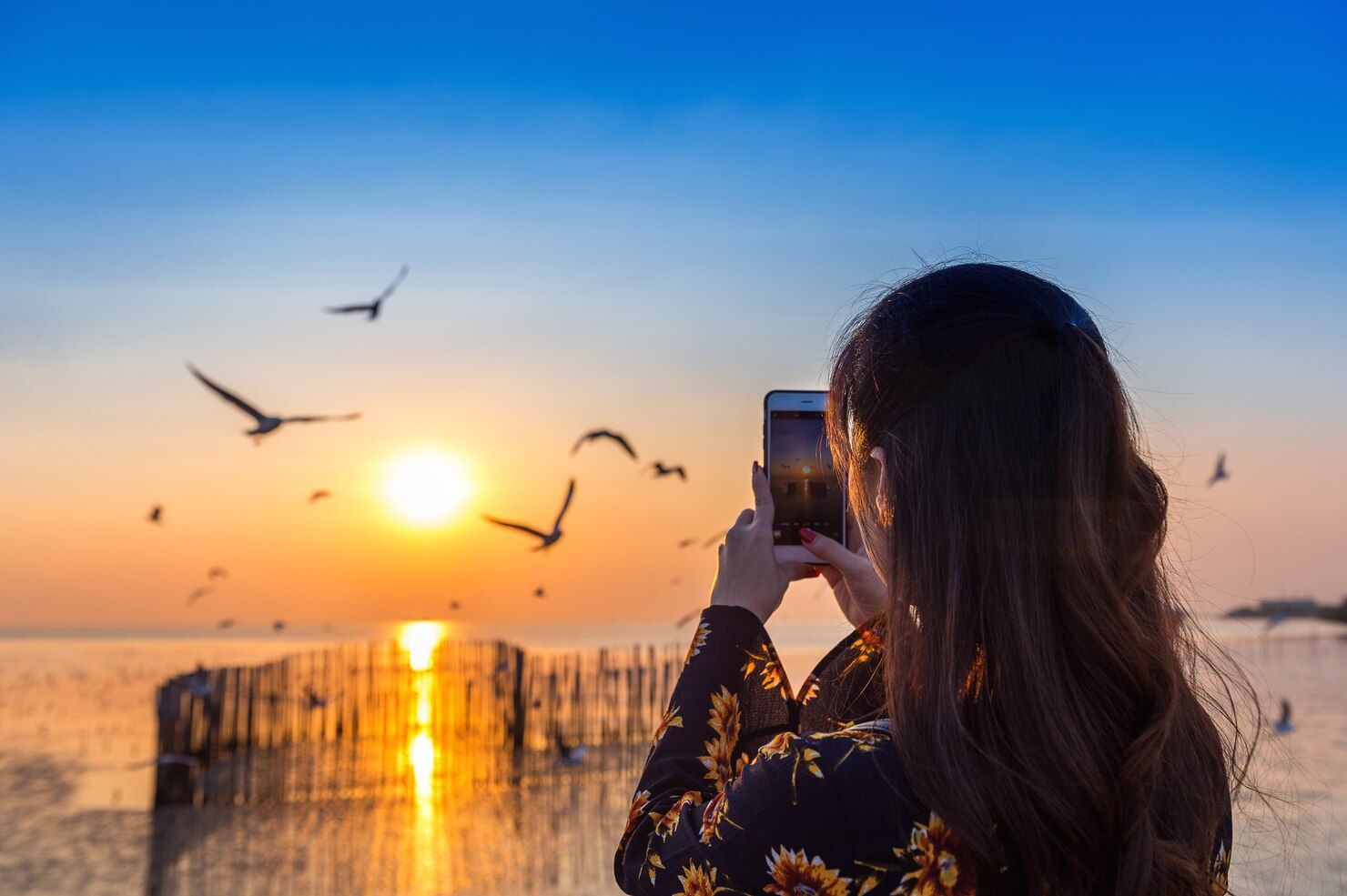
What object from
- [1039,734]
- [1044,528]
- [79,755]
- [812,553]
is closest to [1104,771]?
[1039,734]

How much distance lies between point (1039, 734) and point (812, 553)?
20.9 inches

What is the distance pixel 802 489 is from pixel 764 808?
0.66 metres

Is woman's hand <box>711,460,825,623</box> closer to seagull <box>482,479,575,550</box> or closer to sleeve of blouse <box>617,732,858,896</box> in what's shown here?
sleeve of blouse <box>617,732,858,896</box>

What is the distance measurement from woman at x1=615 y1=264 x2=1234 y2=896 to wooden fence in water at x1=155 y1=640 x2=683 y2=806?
1302 centimetres

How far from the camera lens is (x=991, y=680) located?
1152 millimetres

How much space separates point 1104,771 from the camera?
1.15m

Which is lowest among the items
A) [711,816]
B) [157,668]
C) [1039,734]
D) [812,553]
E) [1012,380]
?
[157,668]

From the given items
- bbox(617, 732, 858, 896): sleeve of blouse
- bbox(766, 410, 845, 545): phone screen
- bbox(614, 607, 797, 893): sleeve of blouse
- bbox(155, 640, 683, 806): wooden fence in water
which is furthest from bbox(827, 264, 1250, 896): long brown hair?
bbox(155, 640, 683, 806): wooden fence in water

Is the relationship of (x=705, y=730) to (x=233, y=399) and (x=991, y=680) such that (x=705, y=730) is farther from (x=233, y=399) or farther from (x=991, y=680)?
(x=233, y=399)

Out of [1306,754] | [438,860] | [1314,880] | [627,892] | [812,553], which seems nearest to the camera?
[627,892]

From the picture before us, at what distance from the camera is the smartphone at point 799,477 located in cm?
169

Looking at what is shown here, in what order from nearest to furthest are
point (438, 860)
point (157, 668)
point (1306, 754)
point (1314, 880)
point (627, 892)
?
point (627, 892) → point (1314, 880) → point (438, 860) → point (1306, 754) → point (157, 668)

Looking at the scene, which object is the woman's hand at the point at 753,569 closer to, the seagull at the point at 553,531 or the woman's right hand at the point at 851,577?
the woman's right hand at the point at 851,577

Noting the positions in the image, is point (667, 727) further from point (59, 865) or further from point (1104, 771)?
point (59, 865)
